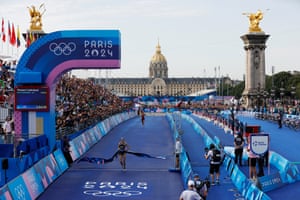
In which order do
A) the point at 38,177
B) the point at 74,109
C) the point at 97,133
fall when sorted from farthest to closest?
the point at 74,109 < the point at 97,133 < the point at 38,177

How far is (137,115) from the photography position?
72938mm

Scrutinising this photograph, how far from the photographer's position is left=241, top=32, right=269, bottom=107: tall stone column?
301 ft

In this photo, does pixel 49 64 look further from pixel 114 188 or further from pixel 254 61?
pixel 254 61

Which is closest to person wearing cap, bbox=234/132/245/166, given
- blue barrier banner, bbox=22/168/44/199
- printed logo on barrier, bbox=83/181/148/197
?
printed logo on barrier, bbox=83/181/148/197

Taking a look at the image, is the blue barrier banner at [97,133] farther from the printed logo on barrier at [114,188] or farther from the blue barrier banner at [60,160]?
the printed logo on barrier at [114,188]

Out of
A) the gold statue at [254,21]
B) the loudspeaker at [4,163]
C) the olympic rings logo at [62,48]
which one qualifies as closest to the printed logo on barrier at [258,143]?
the loudspeaker at [4,163]

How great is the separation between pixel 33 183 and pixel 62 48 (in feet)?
31.4

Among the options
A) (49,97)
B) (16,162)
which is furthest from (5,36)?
(16,162)

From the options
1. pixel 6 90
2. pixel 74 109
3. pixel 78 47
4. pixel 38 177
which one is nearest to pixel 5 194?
pixel 38 177

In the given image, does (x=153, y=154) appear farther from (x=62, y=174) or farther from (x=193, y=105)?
(x=193, y=105)

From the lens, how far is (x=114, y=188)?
52.3 ft

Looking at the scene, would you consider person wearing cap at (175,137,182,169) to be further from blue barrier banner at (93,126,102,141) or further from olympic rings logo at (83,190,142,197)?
blue barrier banner at (93,126,102,141)

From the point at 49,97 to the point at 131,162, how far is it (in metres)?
4.37

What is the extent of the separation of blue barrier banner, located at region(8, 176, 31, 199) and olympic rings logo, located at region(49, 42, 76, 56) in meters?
10.1
